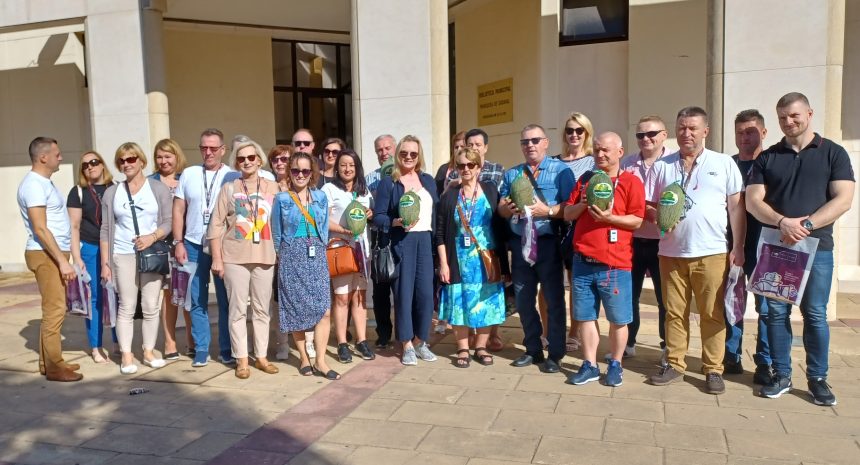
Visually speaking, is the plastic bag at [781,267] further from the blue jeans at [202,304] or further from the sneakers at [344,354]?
the blue jeans at [202,304]

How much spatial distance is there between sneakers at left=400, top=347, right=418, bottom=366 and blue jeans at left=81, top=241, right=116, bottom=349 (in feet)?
8.75

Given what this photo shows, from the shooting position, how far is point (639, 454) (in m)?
3.55

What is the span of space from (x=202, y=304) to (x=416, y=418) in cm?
235

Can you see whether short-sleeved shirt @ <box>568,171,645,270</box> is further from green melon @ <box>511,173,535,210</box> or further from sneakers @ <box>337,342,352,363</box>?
sneakers @ <box>337,342,352,363</box>

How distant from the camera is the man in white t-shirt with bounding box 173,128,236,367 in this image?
5434mm

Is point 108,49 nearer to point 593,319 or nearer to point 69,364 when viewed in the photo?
point 69,364

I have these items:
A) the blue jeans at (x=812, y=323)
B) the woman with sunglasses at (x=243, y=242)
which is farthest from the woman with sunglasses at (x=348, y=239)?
the blue jeans at (x=812, y=323)

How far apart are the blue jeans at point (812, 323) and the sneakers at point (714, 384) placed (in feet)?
1.24

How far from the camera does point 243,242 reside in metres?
4.96

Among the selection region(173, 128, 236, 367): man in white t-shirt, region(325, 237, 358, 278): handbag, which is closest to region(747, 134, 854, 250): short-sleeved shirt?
region(325, 237, 358, 278): handbag

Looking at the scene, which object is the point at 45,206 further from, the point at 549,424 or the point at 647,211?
the point at 647,211

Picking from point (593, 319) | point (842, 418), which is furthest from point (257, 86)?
point (842, 418)

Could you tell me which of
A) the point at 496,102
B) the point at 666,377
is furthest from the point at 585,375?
the point at 496,102

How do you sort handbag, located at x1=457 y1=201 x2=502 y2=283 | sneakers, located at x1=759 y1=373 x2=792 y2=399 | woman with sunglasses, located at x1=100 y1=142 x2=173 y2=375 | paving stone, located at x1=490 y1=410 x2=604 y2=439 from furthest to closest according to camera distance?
woman with sunglasses, located at x1=100 y1=142 x2=173 y2=375
handbag, located at x1=457 y1=201 x2=502 y2=283
sneakers, located at x1=759 y1=373 x2=792 y2=399
paving stone, located at x1=490 y1=410 x2=604 y2=439
